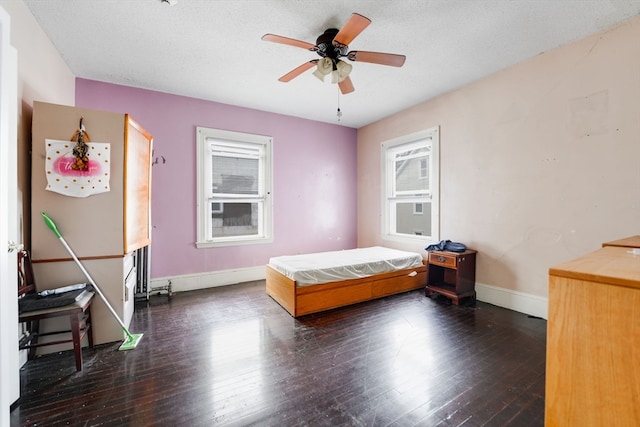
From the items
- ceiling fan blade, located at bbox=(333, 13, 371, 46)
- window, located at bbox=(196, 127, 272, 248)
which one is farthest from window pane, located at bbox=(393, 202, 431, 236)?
ceiling fan blade, located at bbox=(333, 13, 371, 46)

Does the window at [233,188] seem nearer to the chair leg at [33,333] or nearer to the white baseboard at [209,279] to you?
the white baseboard at [209,279]

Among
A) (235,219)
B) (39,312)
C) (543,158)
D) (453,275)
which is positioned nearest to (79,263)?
(39,312)

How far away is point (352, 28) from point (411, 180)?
9.92ft

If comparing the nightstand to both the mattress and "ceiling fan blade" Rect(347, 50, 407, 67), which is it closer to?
the mattress

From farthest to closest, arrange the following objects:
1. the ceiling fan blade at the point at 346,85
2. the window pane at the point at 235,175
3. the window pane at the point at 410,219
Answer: the window pane at the point at 410,219 → the window pane at the point at 235,175 → the ceiling fan blade at the point at 346,85

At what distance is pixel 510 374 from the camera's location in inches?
76.7

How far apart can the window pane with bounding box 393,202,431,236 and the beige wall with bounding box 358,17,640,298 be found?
1.06 metres

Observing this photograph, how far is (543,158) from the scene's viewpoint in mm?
2863

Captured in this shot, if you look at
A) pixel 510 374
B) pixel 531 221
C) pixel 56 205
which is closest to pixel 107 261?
pixel 56 205

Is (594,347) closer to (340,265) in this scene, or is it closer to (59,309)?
(340,265)

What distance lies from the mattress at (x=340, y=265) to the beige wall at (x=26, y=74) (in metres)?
2.35

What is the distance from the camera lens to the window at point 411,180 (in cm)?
400

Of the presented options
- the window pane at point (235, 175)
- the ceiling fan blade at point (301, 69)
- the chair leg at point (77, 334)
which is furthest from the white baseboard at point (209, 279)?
the ceiling fan blade at point (301, 69)

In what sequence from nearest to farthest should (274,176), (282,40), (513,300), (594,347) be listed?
(594,347)
(282,40)
(513,300)
(274,176)
